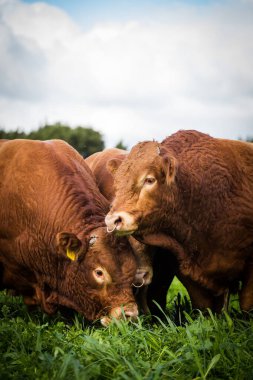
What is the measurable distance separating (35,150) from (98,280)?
5.96 ft

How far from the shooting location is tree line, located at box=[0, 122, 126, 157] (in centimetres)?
2345

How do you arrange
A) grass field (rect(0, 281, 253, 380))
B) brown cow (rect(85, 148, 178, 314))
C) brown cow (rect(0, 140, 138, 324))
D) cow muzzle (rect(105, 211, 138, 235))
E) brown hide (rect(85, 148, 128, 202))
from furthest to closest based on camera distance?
brown hide (rect(85, 148, 128, 202)) < brown cow (rect(85, 148, 178, 314)) < brown cow (rect(0, 140, 138, 324)) < cow muzzle (rect(105, 211, 138, 235)) < grass field (rect(0, 281, 253, 380))

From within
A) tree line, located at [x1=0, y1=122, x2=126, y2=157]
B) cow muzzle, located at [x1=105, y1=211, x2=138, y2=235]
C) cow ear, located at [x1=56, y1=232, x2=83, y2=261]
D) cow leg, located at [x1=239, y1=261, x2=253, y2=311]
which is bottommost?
tree line, located at [x1=0, y1=122, x2=126, y2=157]

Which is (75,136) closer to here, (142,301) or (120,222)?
(142,301)

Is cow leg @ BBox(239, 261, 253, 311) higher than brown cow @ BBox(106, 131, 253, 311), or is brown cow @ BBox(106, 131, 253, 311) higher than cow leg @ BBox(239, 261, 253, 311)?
brown cow @ BBox(106, 131, 253, 311)

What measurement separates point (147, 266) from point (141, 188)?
1.06m

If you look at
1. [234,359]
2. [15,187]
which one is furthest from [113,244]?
[234,359]

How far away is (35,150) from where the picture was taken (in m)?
6.58

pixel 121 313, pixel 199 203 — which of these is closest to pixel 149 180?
pixel 199 203

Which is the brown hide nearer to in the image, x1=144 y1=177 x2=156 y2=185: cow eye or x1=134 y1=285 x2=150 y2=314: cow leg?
x1=134 y1=285 x2=150 y2=314: cow leg

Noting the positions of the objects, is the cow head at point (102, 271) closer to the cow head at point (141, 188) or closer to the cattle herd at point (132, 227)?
the cattle herd at point (132, 227)

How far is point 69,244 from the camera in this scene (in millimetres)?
5629

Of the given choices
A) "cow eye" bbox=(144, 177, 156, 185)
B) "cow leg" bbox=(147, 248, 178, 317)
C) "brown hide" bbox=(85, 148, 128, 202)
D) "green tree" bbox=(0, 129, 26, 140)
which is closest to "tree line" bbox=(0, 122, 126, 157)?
"green tree" bbox=(0, 129, 26, 140)

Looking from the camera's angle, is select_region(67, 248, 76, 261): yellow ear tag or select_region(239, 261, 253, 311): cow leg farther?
select_region(239, 261, 253, 311): cow leg
